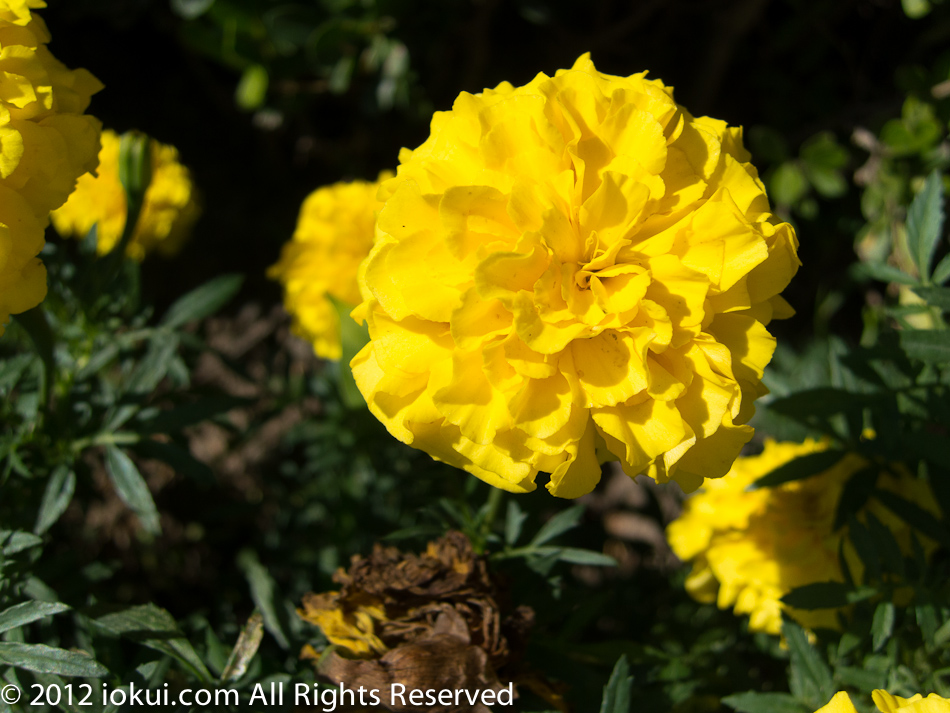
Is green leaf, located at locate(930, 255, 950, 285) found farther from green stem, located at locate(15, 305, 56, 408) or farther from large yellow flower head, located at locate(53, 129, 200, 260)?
large yellow flower head, located at locate(53, 129, 200, 260)

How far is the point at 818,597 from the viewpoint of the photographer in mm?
988

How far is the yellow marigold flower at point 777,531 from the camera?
3.74ft

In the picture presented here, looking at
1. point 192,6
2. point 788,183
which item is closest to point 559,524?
point 788,183

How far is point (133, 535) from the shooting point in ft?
6.18

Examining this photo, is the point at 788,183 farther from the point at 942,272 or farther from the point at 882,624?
the point at 882,624

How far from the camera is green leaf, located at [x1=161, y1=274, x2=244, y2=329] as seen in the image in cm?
128

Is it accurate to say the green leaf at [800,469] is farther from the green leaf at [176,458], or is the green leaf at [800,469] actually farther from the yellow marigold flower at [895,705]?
the green leaf at [176,458]

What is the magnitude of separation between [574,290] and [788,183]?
115cm

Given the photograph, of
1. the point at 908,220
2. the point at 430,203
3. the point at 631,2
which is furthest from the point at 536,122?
the point at 631,2

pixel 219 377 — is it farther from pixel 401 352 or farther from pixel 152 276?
pixel 401 352

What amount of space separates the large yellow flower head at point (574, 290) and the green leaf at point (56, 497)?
57 cm

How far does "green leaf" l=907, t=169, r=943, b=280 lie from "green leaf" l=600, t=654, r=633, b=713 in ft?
2.37

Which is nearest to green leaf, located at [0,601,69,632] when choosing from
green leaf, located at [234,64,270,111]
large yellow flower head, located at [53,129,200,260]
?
large yellow flower head, located at [53,129,200,260]

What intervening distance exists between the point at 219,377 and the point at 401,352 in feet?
5.29
